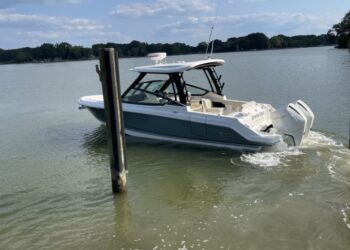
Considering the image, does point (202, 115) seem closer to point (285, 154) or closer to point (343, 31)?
point (285, 154)

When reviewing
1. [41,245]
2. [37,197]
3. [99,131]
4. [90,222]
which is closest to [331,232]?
[90,222]

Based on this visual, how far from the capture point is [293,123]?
9.68 meters

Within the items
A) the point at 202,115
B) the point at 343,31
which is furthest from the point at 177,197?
the point at 343,31

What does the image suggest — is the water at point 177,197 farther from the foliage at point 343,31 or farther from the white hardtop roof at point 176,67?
the foliage at point 343,31

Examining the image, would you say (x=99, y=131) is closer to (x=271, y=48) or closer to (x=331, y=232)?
(x=331, y=232)

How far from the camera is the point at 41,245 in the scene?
6180 millimetres

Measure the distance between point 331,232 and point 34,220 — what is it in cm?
455

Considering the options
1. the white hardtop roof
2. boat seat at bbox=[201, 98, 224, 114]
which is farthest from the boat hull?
the white hardtop roof

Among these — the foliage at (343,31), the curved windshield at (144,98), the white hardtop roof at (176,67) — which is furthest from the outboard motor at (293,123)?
the foliage at (343,31)

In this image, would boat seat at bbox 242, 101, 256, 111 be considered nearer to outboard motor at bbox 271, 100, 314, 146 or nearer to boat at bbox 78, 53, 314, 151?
boat at bbox 78, 53, 314, 151

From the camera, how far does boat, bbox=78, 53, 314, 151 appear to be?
979cm

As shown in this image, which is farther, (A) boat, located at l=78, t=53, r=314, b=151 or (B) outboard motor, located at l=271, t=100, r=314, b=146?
(A) boat, located at l=78, t=53, r=314, b=151

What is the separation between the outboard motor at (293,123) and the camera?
9.66m

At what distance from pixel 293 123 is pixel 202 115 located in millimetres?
2079
